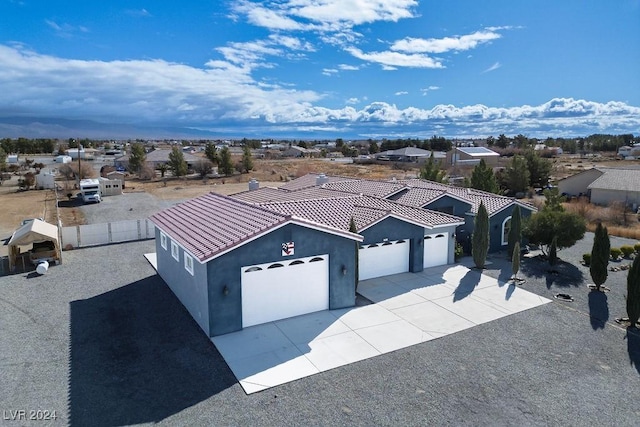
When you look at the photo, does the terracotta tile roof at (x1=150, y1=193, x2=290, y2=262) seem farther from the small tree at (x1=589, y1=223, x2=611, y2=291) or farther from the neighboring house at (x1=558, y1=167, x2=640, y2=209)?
the neighboring house at (x1=558, y1=167, x2=640, y2=209)

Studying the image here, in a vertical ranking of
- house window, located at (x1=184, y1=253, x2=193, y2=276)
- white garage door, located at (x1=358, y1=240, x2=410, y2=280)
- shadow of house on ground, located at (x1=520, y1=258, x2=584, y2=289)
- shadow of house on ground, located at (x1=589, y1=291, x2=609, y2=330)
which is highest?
house window, located at (x1=184, y1=253, x2=193, y2=276)

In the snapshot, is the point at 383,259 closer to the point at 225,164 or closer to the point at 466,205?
the point at 466,205

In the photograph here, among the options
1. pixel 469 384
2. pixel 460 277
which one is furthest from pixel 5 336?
pixel 460 277

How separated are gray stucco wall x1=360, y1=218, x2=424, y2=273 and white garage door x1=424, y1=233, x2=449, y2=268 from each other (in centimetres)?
62

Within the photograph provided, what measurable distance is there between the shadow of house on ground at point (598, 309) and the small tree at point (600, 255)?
2.10 ft

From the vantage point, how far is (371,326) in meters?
13.9

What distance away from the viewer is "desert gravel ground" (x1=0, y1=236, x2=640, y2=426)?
943 centimetres

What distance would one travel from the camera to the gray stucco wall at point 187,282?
13.3 metres

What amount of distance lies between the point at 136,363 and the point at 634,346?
14335 millimetres

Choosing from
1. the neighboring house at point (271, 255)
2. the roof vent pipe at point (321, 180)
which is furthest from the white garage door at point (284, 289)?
the roof vent pipe at point (321, 180)

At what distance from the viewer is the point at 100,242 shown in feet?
81.6

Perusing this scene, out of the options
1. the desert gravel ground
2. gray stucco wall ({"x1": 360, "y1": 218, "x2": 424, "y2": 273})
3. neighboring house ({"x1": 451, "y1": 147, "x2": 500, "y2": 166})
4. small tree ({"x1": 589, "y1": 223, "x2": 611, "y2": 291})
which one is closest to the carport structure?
the desert gravel ground

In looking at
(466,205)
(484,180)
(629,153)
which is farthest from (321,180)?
(629,153)

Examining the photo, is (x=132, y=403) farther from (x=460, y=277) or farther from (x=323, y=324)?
(x=460, y=277)
